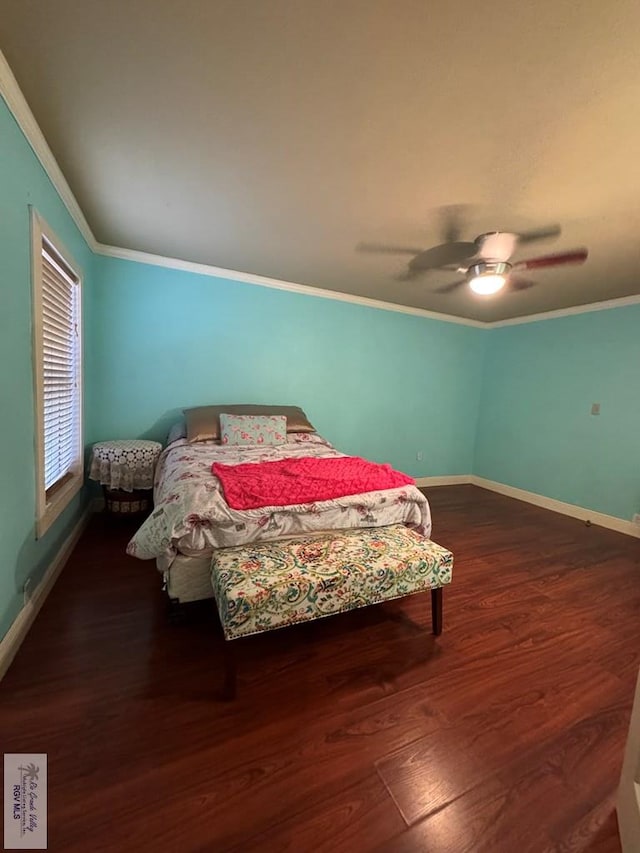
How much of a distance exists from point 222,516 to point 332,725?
913mm

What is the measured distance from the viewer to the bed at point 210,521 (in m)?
1.56

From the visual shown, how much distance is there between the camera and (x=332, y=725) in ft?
4.10

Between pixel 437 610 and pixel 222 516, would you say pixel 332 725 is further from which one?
pixel 222 516

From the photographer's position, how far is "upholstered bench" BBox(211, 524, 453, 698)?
132cm

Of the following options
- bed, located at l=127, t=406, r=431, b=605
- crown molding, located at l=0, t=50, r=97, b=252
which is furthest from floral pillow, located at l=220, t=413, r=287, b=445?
crown molding, located at l=0, t=50, r=97, b=252

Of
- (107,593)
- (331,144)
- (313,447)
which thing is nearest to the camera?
(331,144)

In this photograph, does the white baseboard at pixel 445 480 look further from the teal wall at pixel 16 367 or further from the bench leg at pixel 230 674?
the teal wall at pixel 16 367

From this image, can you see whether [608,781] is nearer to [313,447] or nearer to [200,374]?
[313,447]

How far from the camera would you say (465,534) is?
3.04m

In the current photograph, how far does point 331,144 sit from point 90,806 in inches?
98.8

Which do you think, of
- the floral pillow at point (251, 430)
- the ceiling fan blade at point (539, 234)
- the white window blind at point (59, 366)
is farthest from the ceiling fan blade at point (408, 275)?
the white window blind at point (59, 366)

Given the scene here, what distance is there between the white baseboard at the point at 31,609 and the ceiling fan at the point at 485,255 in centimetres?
291

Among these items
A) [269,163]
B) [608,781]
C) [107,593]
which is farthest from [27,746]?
[269,163]

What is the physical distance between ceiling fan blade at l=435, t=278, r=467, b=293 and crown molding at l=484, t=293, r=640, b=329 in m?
1.47
